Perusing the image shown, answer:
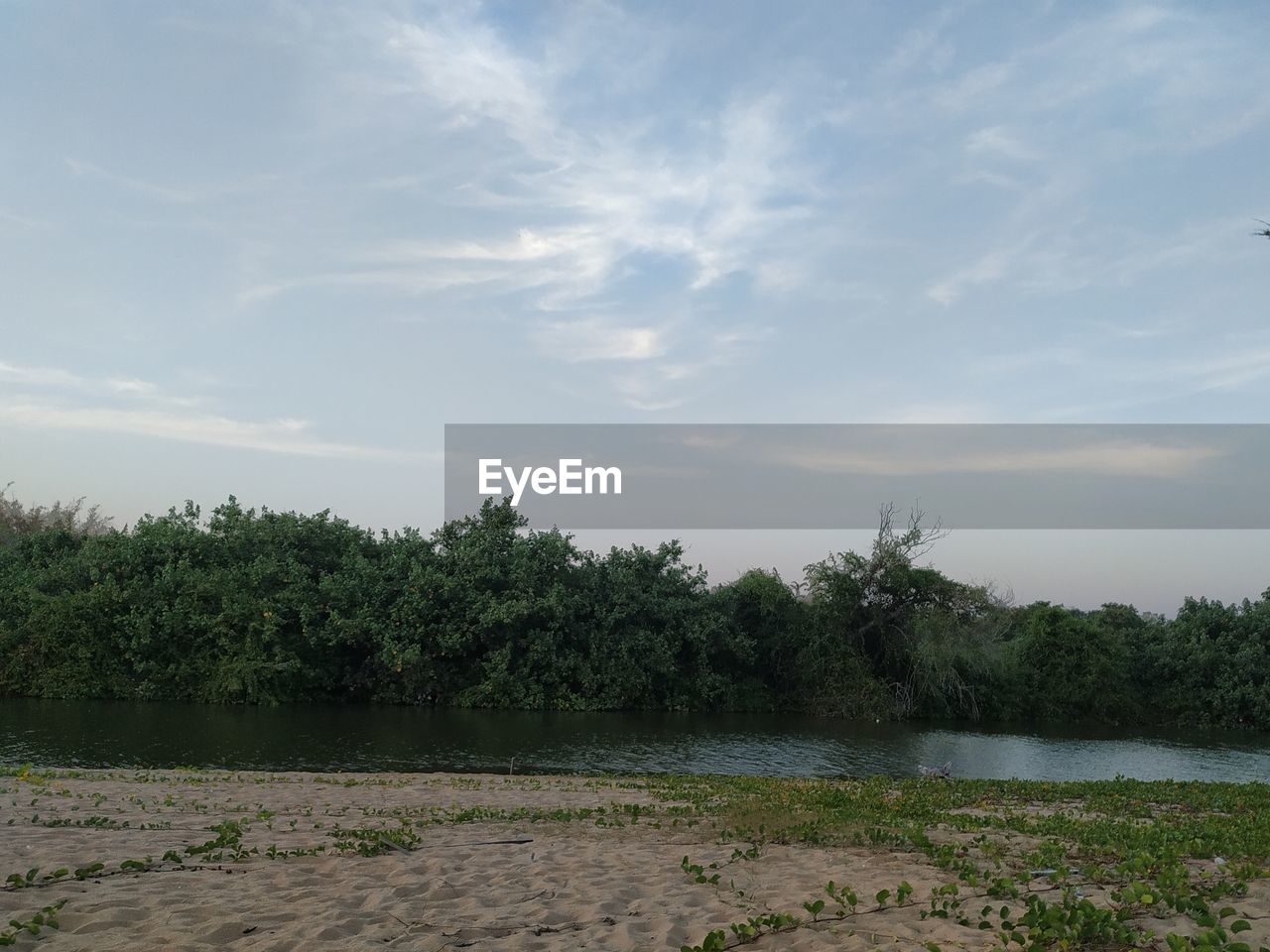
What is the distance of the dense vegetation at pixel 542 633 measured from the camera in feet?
119

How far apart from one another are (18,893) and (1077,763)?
3122 centimetres

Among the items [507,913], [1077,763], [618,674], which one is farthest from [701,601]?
[507,913]

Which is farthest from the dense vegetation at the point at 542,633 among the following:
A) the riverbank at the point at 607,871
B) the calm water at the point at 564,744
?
the riverbank at the point at 607,871

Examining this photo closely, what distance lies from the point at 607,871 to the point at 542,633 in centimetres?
3148

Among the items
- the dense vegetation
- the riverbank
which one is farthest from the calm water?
the riverbank

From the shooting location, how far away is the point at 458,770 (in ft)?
73.6

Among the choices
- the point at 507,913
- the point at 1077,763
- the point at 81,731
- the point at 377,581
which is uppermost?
the point at 377,581

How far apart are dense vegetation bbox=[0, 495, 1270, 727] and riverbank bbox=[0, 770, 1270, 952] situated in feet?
78.3

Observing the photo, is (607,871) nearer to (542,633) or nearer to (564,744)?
(564,744)

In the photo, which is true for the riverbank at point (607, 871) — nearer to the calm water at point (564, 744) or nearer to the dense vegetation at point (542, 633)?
the calm water at point (564, 744)

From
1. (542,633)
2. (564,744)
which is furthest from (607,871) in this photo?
(542,633)

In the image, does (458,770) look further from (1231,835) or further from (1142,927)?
(1142,927)

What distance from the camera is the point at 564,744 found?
28375mm

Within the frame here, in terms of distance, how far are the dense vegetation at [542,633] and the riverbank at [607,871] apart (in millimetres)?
23857
